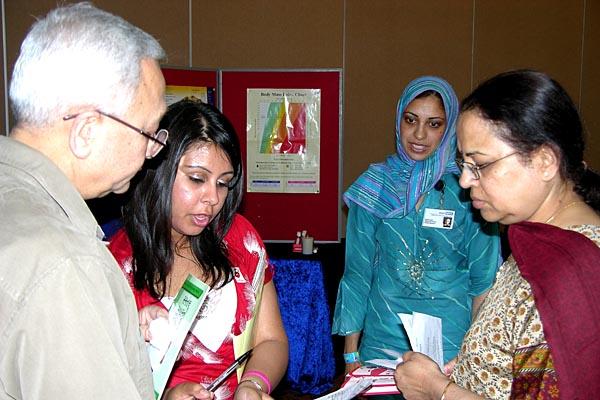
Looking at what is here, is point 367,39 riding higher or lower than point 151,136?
higher

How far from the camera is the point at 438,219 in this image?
241 centimetres

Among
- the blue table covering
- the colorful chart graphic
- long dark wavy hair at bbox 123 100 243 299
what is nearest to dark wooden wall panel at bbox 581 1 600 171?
the colorful chart graphic

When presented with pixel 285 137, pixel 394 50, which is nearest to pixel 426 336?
pixel 285 137

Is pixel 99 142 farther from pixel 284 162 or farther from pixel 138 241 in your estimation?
pixel 284 162

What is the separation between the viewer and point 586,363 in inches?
46.4

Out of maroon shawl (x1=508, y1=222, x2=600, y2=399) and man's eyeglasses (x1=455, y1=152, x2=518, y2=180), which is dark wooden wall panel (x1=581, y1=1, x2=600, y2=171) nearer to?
man's eyeglasses (x1=455, y1=152, x2=518, y2=180)

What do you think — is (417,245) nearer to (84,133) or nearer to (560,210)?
(560,210)

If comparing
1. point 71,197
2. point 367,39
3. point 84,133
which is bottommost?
point 71,197

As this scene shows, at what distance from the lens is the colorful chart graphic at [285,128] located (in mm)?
5652

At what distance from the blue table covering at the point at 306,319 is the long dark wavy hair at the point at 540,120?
2.96m

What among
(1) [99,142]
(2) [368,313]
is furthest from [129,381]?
(2) [368,313]

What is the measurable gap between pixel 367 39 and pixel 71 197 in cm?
510

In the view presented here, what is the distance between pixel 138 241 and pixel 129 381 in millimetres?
1044

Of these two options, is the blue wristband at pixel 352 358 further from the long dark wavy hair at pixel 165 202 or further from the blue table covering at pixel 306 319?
the blue table covering at pixel 306 319
